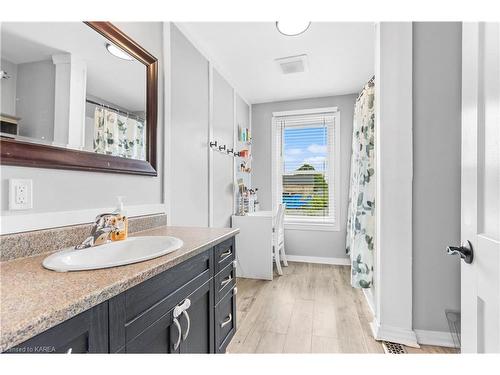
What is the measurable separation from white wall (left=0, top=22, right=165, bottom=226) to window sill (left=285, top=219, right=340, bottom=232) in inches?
94.2

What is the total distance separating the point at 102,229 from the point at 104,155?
399 millimetres

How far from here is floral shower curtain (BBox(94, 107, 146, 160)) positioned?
4.09 ft

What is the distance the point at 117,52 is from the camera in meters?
1.37

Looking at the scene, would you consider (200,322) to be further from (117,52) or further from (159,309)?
(117,52)

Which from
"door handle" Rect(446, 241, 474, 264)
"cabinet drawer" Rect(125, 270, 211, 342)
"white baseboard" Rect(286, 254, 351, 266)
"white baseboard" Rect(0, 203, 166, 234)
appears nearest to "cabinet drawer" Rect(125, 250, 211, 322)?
"cabinet drawer" Rect(125, 270, 211, 342)

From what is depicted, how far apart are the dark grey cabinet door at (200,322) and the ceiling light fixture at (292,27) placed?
1.92 m

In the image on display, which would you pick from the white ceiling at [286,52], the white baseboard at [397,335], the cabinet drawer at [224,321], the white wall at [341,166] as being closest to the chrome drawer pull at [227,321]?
the cabinet drawer at [224,321]

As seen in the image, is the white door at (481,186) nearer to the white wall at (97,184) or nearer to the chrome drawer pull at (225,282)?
the chrome drawer pull at (225,282)

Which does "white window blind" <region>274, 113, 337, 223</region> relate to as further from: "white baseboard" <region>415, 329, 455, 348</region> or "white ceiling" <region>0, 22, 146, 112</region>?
"white ceiling" <region>0, 22, 146, 112</region>

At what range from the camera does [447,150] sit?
1.69m

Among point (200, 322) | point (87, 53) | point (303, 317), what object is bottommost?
point (303, 317)

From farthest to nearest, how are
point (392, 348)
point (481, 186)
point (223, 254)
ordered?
point (392, 348) < point (223, 254) < point (481, 186)

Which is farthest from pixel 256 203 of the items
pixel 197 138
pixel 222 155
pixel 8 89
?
pixel 8 89

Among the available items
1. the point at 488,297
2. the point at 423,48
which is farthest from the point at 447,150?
the point at 488,297
